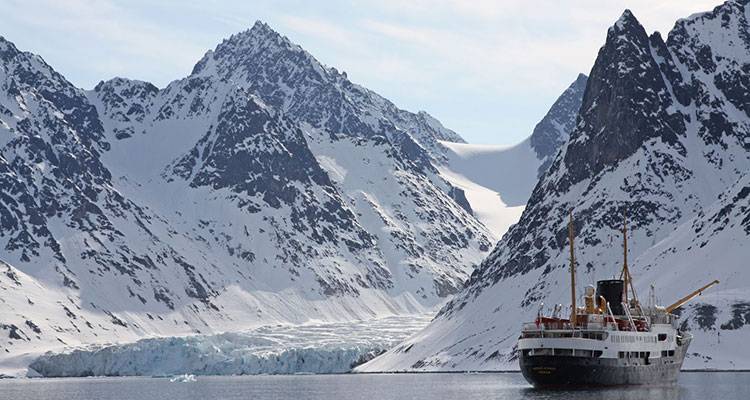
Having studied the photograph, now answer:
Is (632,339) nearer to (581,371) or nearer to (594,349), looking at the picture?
(594,349)

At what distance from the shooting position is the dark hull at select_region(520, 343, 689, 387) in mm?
173250

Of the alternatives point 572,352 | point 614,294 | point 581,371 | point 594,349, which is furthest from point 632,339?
point 614,294

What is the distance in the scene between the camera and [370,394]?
19350 centimetres

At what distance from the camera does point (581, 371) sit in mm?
173375

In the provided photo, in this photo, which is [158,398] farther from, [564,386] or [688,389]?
[688,389]

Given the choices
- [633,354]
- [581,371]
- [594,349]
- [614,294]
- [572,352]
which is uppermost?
[614,294]

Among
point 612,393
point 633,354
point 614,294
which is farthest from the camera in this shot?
point 614,294

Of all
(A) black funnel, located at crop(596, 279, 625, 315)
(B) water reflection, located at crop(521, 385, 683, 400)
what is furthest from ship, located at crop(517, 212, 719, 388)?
(B) water reflection, located at crop(521, 385, 683, 400)

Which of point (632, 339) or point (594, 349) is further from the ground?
point (632, 339)

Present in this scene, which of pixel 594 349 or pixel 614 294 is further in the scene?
pixel 614 294

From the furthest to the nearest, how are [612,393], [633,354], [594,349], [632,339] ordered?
[633,354] → [632,339] → [594,349] → [612,393]

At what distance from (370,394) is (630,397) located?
153ft

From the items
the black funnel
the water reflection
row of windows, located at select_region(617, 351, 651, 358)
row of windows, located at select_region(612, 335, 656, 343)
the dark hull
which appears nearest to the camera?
the water reflection

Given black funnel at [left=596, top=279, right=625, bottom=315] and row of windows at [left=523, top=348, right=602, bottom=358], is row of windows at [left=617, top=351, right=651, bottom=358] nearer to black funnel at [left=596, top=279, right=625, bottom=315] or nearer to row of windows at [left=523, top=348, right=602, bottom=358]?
row of windows at [left=523, top=348, right=602, bottom=358]
